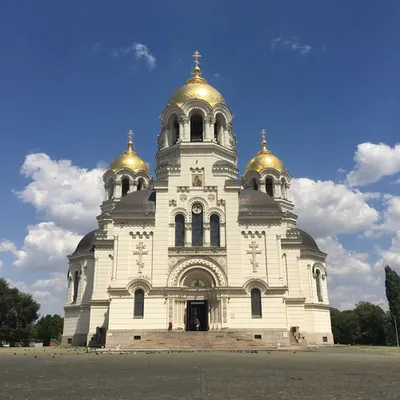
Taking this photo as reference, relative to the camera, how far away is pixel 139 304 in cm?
3491

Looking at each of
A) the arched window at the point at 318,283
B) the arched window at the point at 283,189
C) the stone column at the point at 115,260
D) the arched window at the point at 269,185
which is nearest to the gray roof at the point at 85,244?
the stone column at the point at 115,260

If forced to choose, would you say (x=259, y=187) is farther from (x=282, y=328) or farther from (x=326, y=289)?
(x=282, y=328)

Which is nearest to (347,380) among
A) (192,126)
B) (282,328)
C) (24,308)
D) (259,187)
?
(282,328)

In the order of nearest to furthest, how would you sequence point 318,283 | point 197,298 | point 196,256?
point 197,298 < point 196,256 < point 318,283

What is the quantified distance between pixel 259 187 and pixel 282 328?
61.6 feet

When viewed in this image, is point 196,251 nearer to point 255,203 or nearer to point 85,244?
point 255,203

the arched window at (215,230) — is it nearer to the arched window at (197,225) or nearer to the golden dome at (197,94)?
the arched window at (197,225)

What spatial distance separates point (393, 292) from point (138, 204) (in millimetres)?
33493

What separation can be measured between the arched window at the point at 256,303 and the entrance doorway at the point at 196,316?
372cm

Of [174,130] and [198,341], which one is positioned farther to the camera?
[174,130]

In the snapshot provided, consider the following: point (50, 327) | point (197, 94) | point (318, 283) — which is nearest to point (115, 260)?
point (197, 94)

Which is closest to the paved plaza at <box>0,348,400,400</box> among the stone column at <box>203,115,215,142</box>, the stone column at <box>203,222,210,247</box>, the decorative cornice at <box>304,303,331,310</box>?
the stone column at <box>203,222,210,247</box>

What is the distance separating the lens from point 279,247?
3597 centimetres

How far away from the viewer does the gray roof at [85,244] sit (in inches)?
1782
